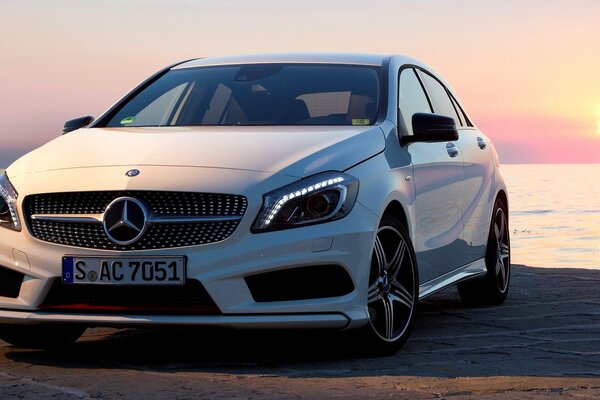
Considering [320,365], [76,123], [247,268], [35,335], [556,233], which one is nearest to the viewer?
[247,268]

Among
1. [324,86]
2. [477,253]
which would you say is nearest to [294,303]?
[324,86]

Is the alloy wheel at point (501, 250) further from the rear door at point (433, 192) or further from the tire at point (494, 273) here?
the rear door at point (433, 192)

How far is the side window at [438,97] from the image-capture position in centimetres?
821

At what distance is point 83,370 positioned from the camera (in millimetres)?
5797

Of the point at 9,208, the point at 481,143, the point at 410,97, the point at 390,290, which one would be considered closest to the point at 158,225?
the point at 9,208

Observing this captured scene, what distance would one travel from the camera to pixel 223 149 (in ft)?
20.0

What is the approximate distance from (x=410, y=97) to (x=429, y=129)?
27.3 inches

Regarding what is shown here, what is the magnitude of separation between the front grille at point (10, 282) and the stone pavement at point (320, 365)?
333 mm

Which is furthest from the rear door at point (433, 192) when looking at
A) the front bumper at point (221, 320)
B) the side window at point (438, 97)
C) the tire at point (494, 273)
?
the front bumper at point (221, 320)

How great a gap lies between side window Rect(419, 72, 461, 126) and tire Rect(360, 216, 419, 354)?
1.95 metres

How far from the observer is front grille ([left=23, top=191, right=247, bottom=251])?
18.6 feet

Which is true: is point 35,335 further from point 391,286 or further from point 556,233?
point 556,233

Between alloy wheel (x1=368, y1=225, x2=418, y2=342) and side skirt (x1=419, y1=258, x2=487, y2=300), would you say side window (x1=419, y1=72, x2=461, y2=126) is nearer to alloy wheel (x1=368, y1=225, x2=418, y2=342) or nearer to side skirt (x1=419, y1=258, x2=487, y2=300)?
side skirt (x1=419, y1=258, x2=487, y2=300)

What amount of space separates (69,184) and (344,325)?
1.41 meters
